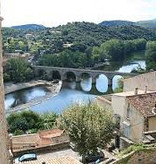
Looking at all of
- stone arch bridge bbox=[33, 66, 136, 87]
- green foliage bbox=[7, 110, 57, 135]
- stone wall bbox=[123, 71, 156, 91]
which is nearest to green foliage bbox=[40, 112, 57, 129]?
green foliage bbox=[7, 110, 57, 135]

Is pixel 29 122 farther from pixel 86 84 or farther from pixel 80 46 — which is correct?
pixel 80 46

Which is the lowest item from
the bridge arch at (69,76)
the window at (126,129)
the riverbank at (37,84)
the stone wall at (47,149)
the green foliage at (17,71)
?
the riverbank at (37,84)

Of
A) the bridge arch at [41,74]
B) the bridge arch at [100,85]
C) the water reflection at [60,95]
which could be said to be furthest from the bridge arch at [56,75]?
the bridge arch at [100,85]

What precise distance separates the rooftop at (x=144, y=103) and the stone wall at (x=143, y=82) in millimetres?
5930

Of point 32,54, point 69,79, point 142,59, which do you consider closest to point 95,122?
point 69,79

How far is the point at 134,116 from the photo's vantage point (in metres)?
20.6

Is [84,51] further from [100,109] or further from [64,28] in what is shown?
[100,109]

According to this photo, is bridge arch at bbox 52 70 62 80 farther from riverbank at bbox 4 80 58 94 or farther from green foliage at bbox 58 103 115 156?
green foliage at bbox 58 103 115 156

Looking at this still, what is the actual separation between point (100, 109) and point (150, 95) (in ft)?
8.73

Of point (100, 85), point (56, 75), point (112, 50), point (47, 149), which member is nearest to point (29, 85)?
point (56, 75)

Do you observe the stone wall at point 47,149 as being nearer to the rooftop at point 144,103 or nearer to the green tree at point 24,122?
the rooftop at point 144,103

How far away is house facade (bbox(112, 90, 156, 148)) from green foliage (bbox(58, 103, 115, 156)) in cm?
88

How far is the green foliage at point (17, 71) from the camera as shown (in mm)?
83688

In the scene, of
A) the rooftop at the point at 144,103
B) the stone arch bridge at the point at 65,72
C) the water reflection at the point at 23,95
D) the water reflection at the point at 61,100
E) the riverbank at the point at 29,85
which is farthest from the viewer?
the stone arch bridge at the point at 65,72
